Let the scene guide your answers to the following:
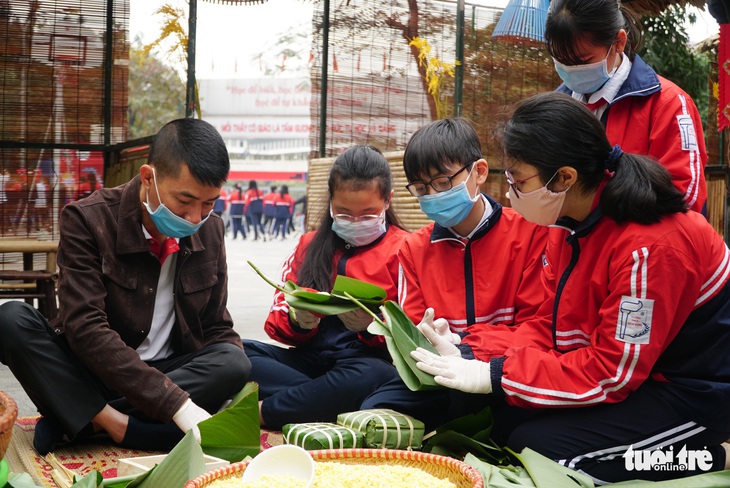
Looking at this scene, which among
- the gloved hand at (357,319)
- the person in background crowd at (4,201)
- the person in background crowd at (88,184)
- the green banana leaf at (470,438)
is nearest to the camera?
the green banana leaf at (470,438)

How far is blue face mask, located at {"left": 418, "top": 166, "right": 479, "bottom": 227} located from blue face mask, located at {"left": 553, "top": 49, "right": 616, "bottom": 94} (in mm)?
501

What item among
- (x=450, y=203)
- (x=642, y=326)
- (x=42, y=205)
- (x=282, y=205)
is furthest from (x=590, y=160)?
(x=282, y=205)

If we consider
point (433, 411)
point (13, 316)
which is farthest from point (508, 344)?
point (13, 316)

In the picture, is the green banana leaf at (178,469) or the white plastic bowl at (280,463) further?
the green banana leaf at (178,469)

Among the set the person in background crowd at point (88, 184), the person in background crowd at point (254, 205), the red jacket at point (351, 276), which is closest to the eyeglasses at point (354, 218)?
the red jacket at point (351, 276)

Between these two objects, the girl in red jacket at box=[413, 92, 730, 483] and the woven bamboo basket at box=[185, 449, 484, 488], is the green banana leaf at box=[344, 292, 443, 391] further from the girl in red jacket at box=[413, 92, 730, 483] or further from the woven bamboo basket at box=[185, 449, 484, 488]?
the woven bamboo basket at box=[185, 449, 484, 488]

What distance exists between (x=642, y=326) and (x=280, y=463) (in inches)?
38.0

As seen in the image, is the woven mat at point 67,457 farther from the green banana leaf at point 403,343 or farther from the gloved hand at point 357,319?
the green banana leaf at point 403,343

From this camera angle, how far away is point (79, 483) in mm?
1739

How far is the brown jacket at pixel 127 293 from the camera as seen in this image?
8.47 ft

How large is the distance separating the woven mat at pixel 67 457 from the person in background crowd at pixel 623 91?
162 cm

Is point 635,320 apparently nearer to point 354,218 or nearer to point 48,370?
point 354,218

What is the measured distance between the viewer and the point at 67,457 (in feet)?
8.69

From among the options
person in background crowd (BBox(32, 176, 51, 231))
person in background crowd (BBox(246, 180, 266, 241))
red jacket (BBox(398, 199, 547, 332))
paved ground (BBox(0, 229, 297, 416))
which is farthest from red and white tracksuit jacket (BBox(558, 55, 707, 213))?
person in background crowd (BBox(246, 180, 266, 241))
